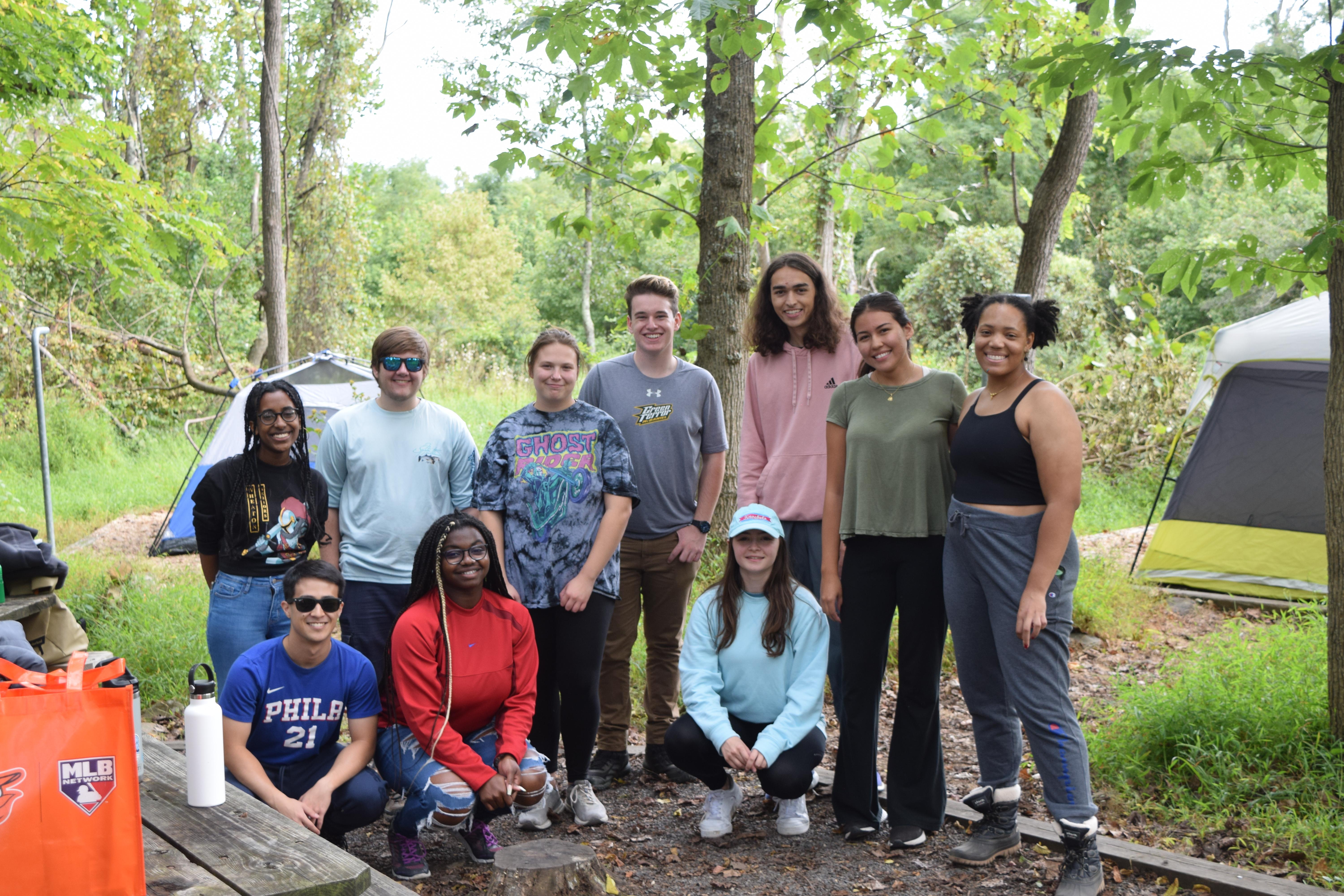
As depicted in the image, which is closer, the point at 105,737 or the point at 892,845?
the point at 105,737

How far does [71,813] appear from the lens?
181cm

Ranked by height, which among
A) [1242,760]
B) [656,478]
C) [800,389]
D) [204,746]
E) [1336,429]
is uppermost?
[800,389]

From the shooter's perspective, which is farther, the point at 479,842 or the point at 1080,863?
the point at 479,842

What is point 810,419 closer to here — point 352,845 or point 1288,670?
point 352,845

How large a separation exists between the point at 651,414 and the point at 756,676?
42.0 inches


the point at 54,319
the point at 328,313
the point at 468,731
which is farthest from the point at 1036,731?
the point at 54,319

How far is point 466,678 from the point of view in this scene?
10.5 ft

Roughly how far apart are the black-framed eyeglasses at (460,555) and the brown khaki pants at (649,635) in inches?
32.4

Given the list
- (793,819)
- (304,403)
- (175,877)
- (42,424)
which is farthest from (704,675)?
(304,403)

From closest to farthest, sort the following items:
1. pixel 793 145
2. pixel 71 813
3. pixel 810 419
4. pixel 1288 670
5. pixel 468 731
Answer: pixel 71 813, pixel 468 731, pixel 810 419, pixel 1288 670, pixel 793 145

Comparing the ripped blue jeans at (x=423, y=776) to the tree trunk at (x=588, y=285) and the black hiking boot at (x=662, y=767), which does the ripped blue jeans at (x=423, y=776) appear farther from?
the tree trunk at (x=588, y=285)

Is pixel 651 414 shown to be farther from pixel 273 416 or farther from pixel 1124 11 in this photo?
pixel 1124 11

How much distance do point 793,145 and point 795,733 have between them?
4803 millimetres

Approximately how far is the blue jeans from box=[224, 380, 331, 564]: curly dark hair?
14cm
